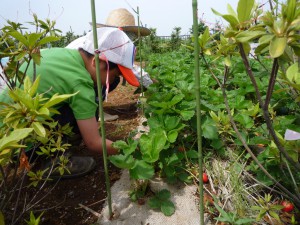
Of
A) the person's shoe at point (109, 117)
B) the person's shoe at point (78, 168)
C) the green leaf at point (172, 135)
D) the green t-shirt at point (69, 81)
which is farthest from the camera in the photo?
the person's shoe at point (109, 117)

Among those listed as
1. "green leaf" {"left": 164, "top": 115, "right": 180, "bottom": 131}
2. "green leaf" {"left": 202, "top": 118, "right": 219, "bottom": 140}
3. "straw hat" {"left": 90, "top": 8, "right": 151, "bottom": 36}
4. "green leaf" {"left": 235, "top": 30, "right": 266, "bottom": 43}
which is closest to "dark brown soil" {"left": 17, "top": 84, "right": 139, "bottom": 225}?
"green leaf" {"left": 164, "top": 115, "right": 180, "bottom": 131}

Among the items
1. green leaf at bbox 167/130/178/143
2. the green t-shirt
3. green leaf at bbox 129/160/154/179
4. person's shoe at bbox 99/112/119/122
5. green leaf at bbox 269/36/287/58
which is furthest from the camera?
person's shoe at bbox 99/112/119/122

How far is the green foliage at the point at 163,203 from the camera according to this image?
145 cm

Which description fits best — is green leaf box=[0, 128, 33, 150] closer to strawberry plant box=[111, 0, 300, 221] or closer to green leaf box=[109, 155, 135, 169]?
strawberry plant box=[111, 0, 300, 221]

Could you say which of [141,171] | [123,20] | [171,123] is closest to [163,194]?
[141,171]

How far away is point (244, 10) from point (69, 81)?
4.40 feet

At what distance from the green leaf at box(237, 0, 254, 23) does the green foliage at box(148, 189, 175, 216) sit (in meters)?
1.05

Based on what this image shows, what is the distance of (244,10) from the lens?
0.78 m

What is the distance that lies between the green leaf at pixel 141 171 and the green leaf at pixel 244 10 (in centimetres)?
92

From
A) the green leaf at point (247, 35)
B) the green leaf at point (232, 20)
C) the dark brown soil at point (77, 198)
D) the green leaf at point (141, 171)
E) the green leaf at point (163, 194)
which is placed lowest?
the dark brown soil at point (77, 198)

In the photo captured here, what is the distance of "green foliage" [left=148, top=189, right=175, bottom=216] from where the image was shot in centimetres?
145

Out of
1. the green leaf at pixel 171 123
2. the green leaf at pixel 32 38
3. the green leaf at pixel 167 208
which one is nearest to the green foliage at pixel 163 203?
the green leaf at pixel 167 208

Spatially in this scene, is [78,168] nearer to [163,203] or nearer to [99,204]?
[99,204]

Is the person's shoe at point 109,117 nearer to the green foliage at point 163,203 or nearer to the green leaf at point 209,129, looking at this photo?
the green leaf at point 209,129
